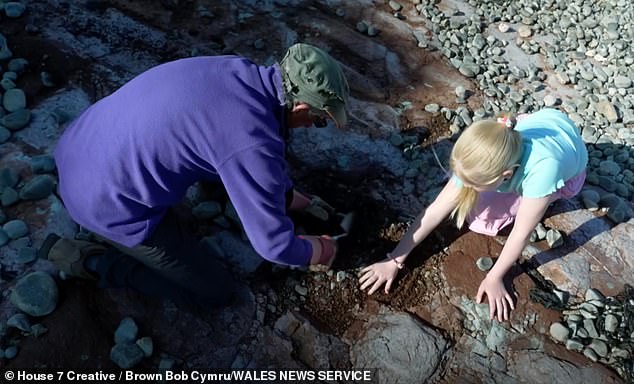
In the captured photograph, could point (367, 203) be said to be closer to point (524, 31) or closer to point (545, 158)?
point (545, 158)

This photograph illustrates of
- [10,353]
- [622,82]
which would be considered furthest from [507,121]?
[622,82]

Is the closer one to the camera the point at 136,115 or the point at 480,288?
the point at 136,115

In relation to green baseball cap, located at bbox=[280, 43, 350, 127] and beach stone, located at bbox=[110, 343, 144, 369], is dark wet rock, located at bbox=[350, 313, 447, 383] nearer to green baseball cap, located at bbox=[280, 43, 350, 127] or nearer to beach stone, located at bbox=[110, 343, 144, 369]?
beach stone, located at bbox=[110, 343, 144, 369]

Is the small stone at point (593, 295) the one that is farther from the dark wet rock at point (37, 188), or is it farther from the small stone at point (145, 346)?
the dark wet rock at point (37, 188)

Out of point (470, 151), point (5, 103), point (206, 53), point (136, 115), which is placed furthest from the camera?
point (206, 53)

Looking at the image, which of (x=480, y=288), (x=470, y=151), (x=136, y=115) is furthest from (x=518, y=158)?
(x=136, y=115)

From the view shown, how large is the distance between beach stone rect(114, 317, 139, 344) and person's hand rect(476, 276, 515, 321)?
5.38ft

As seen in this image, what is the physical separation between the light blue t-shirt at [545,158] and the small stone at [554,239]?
519mm

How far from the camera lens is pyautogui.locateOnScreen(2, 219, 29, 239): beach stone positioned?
2.66 m

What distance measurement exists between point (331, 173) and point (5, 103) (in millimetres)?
1898

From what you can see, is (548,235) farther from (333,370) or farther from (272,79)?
(272,79)

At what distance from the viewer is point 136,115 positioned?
75.3 inches

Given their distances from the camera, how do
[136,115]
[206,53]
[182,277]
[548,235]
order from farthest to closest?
1. [206,53]
2. [548,235]
3. [182,277]
4. [136,115]

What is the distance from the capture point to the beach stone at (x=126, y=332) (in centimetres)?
245
